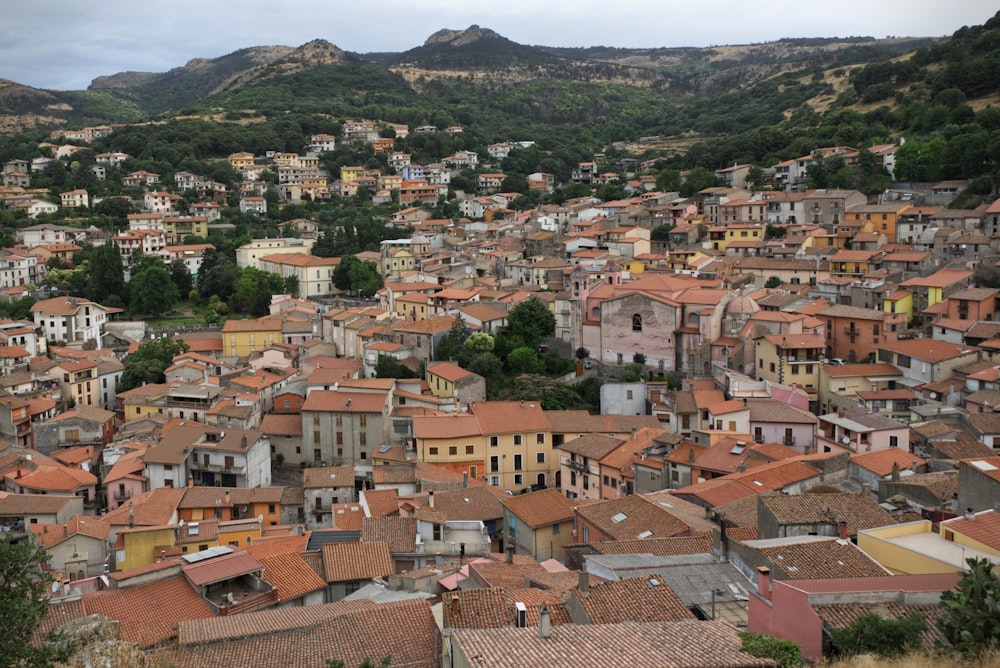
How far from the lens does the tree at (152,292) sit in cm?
5084

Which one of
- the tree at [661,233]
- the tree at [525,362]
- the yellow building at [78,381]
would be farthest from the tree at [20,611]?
the tree at [661,233]

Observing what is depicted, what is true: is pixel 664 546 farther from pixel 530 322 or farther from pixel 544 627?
pixel 530 322

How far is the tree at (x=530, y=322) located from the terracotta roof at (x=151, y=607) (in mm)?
22488

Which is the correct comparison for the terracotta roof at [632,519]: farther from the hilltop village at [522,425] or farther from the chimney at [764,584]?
the chimney at [764,584]

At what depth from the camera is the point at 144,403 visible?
112 ft

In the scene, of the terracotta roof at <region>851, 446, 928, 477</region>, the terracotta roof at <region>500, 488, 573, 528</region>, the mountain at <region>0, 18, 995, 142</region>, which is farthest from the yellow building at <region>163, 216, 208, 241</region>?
the terracotta roof at <region>851, 446, 928, 477</region>

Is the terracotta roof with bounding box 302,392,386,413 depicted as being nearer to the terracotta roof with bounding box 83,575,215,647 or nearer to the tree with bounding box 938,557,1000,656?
the terracotta roof with bounding box 83,575,215,647

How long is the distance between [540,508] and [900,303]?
20.1m

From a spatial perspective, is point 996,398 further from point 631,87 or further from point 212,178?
point 631,87

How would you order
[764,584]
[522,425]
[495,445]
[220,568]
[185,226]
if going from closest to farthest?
[764,584] → [220,568] → [495,445] → [522,425] → [185,226]

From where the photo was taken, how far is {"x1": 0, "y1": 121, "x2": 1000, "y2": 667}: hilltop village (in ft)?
37.1

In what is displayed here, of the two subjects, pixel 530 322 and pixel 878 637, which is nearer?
pixel 878 637

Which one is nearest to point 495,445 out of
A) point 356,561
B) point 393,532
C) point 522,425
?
point 522,425

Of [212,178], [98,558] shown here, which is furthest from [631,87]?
[98,558]
